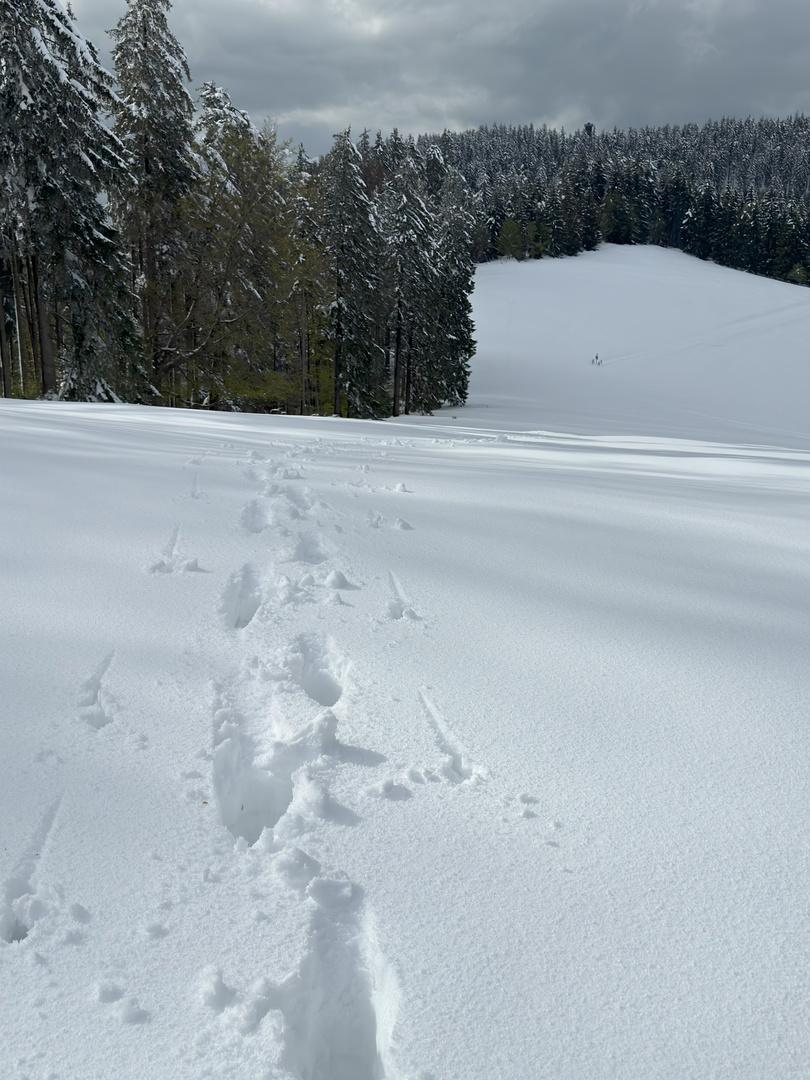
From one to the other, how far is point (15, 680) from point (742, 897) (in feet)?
6.87

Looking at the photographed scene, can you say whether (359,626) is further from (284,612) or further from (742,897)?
(742,897)

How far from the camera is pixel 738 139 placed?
13200 centimetres

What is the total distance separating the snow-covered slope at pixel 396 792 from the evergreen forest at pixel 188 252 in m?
13.5

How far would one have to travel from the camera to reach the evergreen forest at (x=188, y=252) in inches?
584

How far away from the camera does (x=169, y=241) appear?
18.4 m

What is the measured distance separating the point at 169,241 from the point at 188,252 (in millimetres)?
677

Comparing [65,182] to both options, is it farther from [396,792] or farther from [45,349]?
[396,792]

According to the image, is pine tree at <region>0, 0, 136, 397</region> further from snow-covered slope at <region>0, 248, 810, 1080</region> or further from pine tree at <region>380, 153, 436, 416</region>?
snow-covered slope at <region>0, 248, 810, 1080</region>

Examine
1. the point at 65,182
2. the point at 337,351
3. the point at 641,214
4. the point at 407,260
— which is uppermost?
the point at 641,214

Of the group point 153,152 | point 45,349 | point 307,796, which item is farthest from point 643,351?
point 307,796

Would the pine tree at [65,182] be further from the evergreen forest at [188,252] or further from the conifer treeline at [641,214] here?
the conifer treeline at [641,214]

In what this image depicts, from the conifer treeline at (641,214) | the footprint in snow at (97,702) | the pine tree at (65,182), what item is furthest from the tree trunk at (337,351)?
the conifer treeline at (641,214)

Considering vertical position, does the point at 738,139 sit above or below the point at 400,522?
above

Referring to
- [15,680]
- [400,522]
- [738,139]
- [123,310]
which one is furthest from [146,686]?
[738,139]
